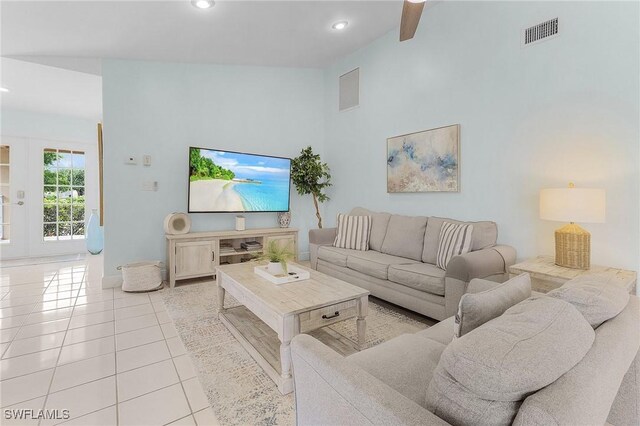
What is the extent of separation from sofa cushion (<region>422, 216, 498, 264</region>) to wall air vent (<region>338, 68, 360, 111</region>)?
2241 mm

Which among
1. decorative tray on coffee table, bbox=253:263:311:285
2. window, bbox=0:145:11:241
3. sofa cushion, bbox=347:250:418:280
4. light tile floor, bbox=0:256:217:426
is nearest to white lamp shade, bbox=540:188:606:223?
sofa cushion, bbox=347:250:418:280

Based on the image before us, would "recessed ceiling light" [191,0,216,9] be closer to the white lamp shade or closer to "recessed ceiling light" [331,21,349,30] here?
"recessed ceiling light" [331,21,349,30]

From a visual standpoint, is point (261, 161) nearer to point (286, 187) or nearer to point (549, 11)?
point (286, 187)

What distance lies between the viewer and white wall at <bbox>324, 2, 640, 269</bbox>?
2.21 meters

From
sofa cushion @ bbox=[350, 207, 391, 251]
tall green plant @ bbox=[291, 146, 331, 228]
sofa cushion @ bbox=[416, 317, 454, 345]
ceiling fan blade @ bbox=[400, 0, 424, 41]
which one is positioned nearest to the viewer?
sofa cushion @ bbox=[416, 317, 454, 345]

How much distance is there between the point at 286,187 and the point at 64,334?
121 inches

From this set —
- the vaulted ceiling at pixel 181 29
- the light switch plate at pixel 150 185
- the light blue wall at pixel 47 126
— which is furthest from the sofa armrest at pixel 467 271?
the light blue wall at pixel 47 126

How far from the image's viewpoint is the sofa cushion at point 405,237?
3197 mm

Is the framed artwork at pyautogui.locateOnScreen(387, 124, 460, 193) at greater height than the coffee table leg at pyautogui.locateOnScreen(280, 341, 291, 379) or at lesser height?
greater

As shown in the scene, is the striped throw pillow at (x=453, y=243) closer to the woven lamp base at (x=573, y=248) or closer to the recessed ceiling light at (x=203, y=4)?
the woven lamp base at (x=573, y=248)

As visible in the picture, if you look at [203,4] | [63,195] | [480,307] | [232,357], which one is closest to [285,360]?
[232,357]

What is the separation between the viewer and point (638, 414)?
1083 millimetres

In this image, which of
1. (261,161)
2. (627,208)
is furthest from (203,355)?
(627,208)

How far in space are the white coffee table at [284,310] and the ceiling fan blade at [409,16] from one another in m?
1.73
